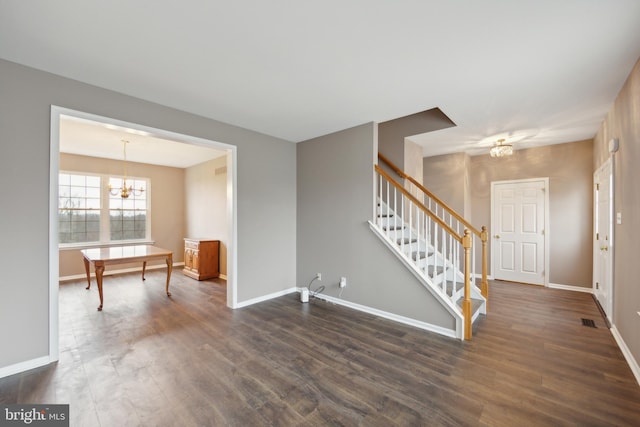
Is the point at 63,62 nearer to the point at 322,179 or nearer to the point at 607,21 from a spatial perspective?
the point at 322,179

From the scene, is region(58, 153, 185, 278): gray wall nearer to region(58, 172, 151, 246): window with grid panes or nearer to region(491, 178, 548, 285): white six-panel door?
region(58, 172, 151, 246): window with grid panes

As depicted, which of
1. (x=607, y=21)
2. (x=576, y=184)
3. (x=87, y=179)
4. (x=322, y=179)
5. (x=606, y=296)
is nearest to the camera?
(x=607, y=21)

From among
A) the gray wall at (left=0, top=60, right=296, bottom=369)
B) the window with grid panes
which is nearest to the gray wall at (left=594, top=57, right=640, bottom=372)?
the gray wall at (left=0, top=60, right=296, bottom=369)

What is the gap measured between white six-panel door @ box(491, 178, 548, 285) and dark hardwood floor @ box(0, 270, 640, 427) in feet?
5.02

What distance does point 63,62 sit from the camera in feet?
7.38

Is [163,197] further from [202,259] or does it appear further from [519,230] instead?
[519,230]

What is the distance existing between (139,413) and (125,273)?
525 cm

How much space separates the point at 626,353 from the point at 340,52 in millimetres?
3771

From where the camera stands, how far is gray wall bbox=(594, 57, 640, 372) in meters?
2.23

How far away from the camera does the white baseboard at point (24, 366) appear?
7.14 feet

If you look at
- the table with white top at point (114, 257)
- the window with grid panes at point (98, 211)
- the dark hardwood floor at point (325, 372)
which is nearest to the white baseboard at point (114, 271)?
the window with grid panes at point (98, 211)

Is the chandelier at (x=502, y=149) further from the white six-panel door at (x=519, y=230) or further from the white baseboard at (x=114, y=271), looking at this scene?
the white baseboard at (x=114, y=271)

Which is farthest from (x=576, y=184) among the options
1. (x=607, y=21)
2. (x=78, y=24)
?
(x=78, y=24)

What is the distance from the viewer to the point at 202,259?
17.9ft
